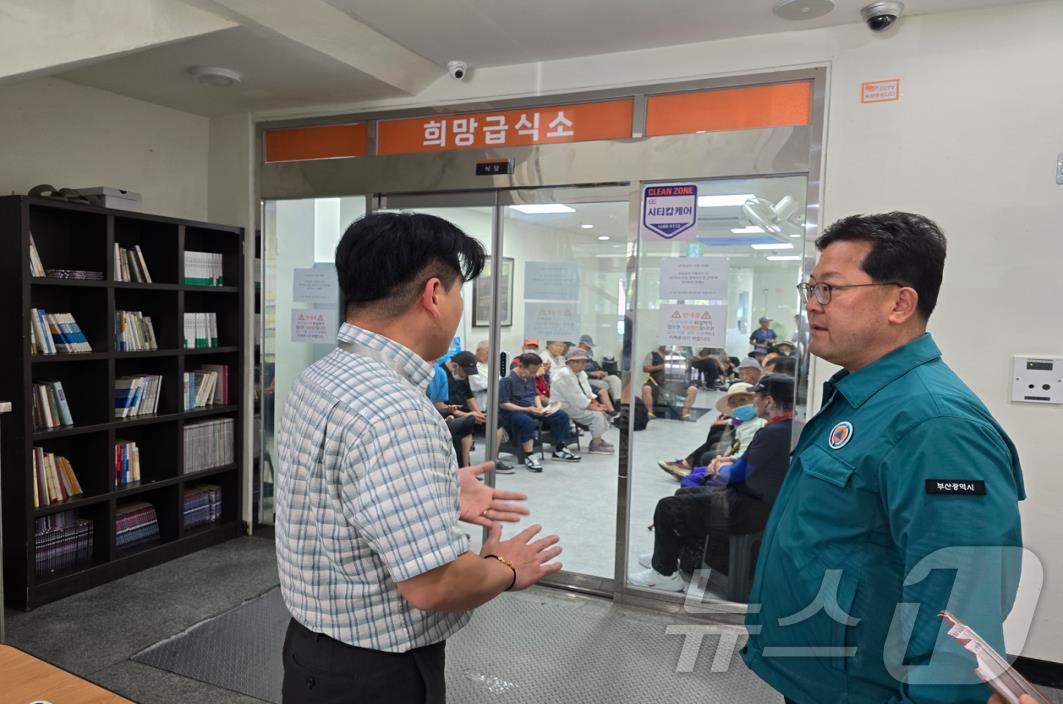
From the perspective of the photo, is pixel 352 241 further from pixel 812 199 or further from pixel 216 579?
pixel 216 579

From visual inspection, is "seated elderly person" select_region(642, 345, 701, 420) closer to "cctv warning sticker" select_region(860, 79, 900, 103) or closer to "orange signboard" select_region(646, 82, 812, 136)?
"orange signboard" select_region(646, 82, 812, 136)

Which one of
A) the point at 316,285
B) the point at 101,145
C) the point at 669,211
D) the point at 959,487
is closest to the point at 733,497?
the point at 669,211

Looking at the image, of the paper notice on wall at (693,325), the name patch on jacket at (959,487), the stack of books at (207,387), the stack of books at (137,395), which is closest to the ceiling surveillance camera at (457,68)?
the paper notice on wall at (693,325)

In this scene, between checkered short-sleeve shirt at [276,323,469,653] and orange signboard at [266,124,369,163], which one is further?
orange signboard at [266,124,369,163]

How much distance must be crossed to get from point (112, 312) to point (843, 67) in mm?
3800

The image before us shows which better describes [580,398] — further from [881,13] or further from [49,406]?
[49,406]

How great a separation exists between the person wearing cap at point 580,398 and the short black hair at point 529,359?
0.13 metres

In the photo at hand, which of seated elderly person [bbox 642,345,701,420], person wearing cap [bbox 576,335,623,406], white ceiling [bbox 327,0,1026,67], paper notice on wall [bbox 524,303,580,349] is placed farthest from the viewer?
paper notice on wall [bbox 524,303,580,349]

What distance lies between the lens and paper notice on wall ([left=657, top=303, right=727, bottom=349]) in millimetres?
3354

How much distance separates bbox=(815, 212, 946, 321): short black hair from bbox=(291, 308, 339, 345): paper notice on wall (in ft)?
11.3

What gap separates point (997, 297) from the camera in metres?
2.86

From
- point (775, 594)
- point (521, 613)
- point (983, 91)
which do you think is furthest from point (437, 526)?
point (983, 91)

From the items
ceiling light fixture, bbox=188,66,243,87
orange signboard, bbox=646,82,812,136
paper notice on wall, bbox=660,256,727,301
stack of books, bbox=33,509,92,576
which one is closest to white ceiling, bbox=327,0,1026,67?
orange signboard, bbox=646,82,812,136

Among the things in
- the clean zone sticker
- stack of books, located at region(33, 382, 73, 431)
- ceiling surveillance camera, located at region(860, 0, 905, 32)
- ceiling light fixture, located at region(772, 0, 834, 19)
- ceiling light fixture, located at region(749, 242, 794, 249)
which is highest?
ceiling light fixture, located at region(772, 0, 834, 19)
